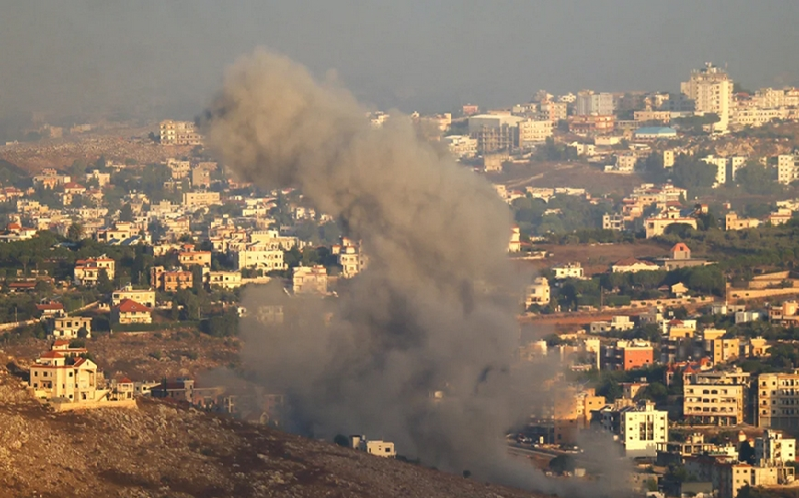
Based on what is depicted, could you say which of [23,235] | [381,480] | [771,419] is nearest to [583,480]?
[381,480]

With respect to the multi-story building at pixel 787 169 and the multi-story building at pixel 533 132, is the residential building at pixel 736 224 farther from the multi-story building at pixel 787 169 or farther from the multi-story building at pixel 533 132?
the multi-story building at pixel 533 132

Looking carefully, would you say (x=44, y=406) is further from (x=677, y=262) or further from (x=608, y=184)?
(x=608, y=184)

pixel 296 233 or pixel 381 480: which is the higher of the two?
pixel 296 233

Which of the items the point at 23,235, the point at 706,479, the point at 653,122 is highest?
the point at 653,122

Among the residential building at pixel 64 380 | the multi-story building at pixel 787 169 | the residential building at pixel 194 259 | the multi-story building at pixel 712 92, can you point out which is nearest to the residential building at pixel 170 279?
the residential building at pixel 194 259

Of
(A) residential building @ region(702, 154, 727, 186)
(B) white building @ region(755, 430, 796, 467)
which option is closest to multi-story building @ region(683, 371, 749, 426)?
(B) white building @ region(755, 430, 796, 467)

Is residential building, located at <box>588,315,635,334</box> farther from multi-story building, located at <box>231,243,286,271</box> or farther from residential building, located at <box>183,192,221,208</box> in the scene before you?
residential building, located at <box>183,192,221,208</box>
